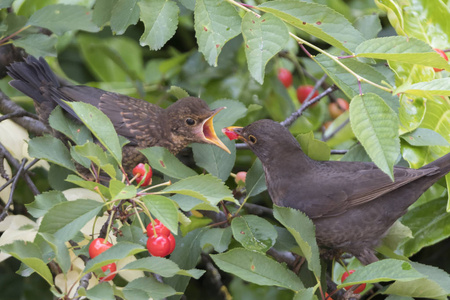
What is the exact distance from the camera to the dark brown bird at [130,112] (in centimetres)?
269

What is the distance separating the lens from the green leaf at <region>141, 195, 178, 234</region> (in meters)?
1.64

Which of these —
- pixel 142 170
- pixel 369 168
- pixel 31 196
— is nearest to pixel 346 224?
pixel 369 168

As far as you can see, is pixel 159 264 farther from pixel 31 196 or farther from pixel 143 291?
pixel 31 196

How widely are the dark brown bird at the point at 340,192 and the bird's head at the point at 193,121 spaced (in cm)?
27

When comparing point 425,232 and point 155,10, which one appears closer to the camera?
point 155,10

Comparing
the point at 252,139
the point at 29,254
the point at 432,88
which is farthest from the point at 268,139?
the point at 29,254

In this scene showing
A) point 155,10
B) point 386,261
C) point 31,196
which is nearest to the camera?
point 386,261

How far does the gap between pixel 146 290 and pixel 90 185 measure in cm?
37

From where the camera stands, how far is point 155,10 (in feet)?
6.73

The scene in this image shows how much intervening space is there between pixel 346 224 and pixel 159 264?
3.84 ft

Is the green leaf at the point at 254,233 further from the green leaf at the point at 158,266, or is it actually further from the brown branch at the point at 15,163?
the brown branch at the point at 15,163

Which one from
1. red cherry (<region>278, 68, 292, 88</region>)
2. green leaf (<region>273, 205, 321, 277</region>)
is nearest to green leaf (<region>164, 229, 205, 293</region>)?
green leaf (<region>273, 205, 321, 277</region>)

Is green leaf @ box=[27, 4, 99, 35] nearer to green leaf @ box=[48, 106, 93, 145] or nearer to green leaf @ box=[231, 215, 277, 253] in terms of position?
green leaf @ box=[48, 106, 93, 145]

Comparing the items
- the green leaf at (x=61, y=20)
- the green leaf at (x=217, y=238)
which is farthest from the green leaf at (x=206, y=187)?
the green leaf at (x=61, y=20)
